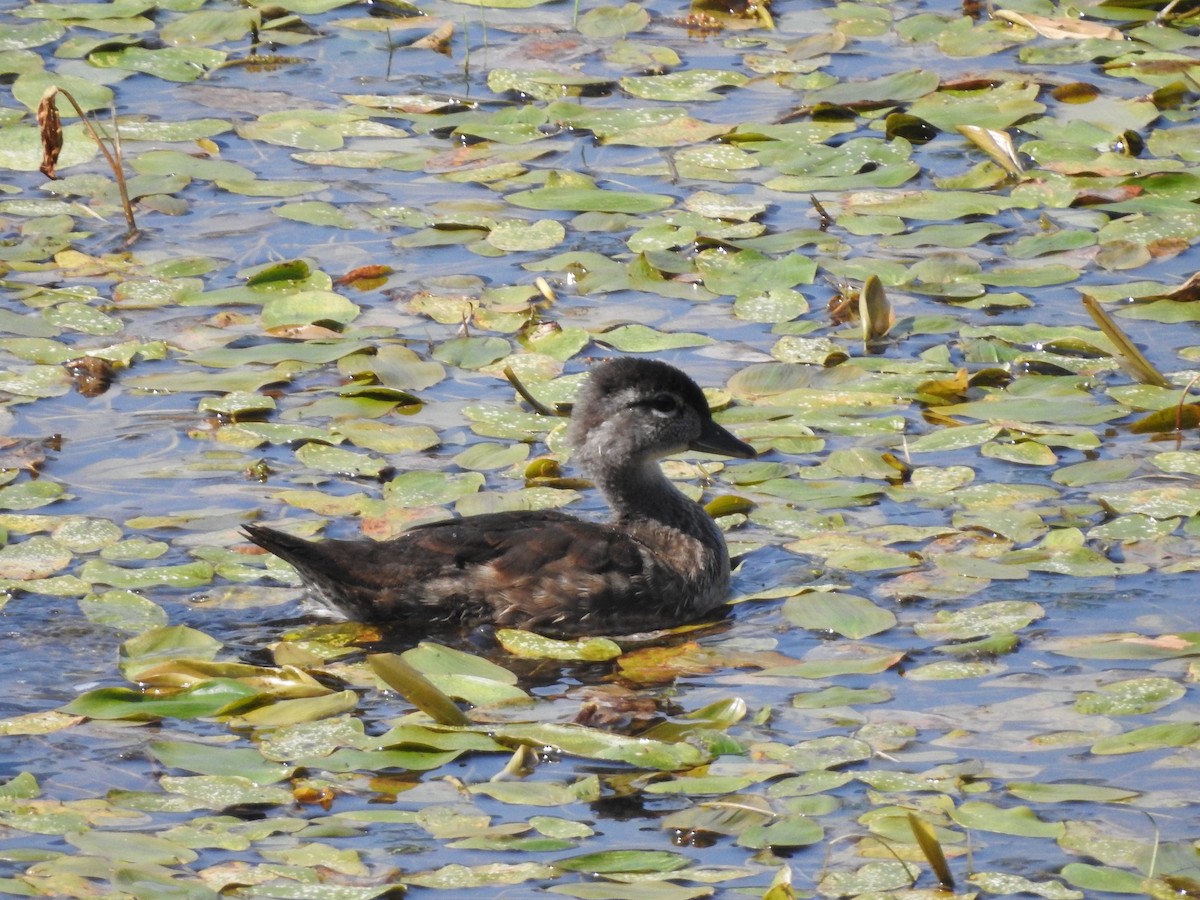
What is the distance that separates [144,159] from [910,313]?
13.5 ft

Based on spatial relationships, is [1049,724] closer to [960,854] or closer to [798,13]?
[960,854]

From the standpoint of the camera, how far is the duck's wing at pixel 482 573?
22.8 feet

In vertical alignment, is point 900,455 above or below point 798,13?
below

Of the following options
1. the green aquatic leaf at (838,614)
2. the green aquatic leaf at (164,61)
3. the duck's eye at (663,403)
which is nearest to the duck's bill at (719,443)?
the duck's eye at (663,403)

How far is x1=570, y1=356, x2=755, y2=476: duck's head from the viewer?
7.51m

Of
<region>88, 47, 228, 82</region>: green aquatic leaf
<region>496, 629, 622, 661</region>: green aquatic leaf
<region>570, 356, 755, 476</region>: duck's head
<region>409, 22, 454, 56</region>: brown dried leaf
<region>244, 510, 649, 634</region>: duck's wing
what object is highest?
<region>409, 22, 454, 56</region>: brown dried leaf

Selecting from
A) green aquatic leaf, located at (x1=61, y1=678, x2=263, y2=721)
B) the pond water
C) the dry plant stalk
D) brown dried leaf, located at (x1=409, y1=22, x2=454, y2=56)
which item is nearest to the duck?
the pond water

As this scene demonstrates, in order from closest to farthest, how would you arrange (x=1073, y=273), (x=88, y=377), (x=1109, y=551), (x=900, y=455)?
(x=1109, y=551), (x=900, y=455), (x=88, y=377), (x=1073, y=273)

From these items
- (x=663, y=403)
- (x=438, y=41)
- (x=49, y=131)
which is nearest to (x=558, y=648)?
(x=663, y=403)

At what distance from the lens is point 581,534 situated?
7.34 metres

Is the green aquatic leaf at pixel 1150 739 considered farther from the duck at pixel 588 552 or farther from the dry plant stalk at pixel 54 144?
the dry plant stalk at pixel 54 144

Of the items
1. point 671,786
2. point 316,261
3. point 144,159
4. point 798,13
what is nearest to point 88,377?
point 316,261

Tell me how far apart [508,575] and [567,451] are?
1.06 m

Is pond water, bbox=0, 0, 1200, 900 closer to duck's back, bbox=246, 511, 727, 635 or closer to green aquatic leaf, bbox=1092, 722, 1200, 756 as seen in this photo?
green aquatic leaf, bbox=1092, 722, 1200, 756
